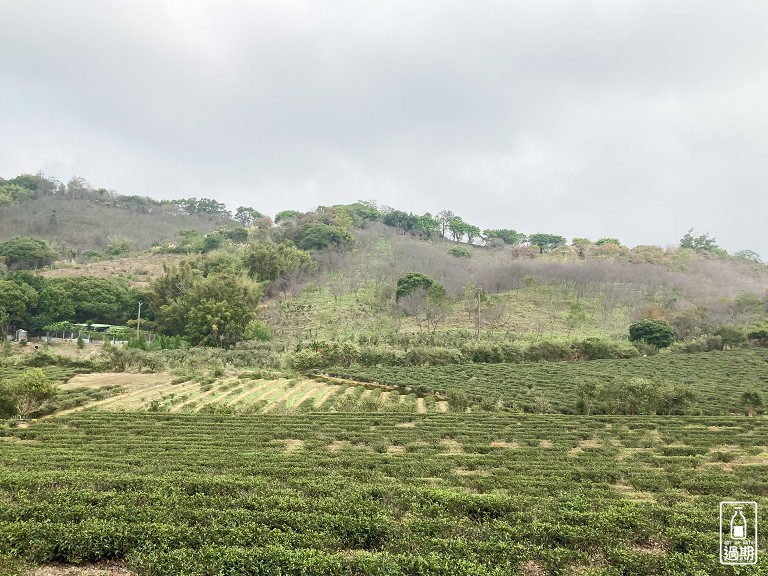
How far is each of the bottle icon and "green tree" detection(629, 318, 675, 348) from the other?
47.4m

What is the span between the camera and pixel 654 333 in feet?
175

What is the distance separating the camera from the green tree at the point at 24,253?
79.6 m

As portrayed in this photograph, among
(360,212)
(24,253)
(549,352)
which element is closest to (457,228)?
(360,212)

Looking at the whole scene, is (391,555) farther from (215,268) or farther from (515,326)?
(215,268)

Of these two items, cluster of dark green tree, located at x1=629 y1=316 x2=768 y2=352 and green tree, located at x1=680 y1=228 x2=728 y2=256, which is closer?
cluster of dark green tree, located at x1=629 y1=316 x2=768 y2=352

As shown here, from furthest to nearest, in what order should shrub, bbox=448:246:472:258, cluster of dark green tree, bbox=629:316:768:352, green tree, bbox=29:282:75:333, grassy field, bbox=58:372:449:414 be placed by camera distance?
shrub, bbox=448:246:472:258
green tree, bbox=29:282:75:333
cluster of dark green tree, bbox=629:316:768:352
grassy field, bbox=58:372:449:414

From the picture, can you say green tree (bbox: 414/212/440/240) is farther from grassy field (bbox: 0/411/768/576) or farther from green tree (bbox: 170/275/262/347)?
grassy field (bbox: 0/411/768/576)

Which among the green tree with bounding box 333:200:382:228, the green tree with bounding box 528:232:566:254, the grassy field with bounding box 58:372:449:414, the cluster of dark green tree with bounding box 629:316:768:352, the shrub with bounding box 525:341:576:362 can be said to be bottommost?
the grassy field with bounding box 58:372:449:414

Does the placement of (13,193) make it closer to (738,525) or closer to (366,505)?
(366,505)

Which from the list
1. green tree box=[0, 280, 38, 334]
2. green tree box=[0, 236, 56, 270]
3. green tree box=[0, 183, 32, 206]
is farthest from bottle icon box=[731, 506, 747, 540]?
green tree box=[0, 183, 32, 206]

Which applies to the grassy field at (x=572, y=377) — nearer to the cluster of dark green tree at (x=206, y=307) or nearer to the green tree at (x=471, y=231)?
the cluster of dark green tree at (x=206, y=307)

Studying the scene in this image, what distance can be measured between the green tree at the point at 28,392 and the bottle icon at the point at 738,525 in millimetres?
30022

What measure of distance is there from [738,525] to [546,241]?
4647 inches

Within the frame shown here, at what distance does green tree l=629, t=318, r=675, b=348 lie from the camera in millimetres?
53156
